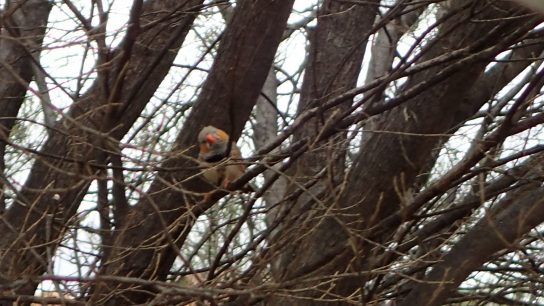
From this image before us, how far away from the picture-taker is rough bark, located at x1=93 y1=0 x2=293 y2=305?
4633 mm

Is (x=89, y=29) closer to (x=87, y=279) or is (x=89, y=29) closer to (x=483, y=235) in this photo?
(x=87, y=279)

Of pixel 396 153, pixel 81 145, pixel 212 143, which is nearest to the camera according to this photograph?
pixel 81 145

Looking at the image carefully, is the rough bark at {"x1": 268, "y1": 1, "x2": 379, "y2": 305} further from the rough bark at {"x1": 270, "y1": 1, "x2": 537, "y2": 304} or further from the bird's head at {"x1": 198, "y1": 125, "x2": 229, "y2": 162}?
the bird's head at {"x1": 198, "y1": 125, "x2": 229, "y2": 162}

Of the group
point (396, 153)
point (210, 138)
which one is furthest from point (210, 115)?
point (396, 153)

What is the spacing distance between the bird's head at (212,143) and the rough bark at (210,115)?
2.4 inches

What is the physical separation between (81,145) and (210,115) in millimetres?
852

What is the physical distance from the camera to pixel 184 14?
5047 mm

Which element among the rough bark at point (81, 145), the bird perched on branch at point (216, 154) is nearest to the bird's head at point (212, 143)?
the bird perched on branch at point (216, 154)

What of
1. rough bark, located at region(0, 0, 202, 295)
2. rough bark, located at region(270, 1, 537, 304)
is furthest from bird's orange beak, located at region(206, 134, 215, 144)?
rough bark, located at region(270, 1, 537, 304)

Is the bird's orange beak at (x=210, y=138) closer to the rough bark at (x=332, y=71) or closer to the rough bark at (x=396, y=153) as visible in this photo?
the rough bark at (x=332, y=71)

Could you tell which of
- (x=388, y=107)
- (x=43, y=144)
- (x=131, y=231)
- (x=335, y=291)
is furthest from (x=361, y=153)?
(x=43, y=144)

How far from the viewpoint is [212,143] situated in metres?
4.57

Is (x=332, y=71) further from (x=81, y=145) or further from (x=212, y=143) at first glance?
(x=81, y=145)

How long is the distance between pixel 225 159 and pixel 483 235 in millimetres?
1284
